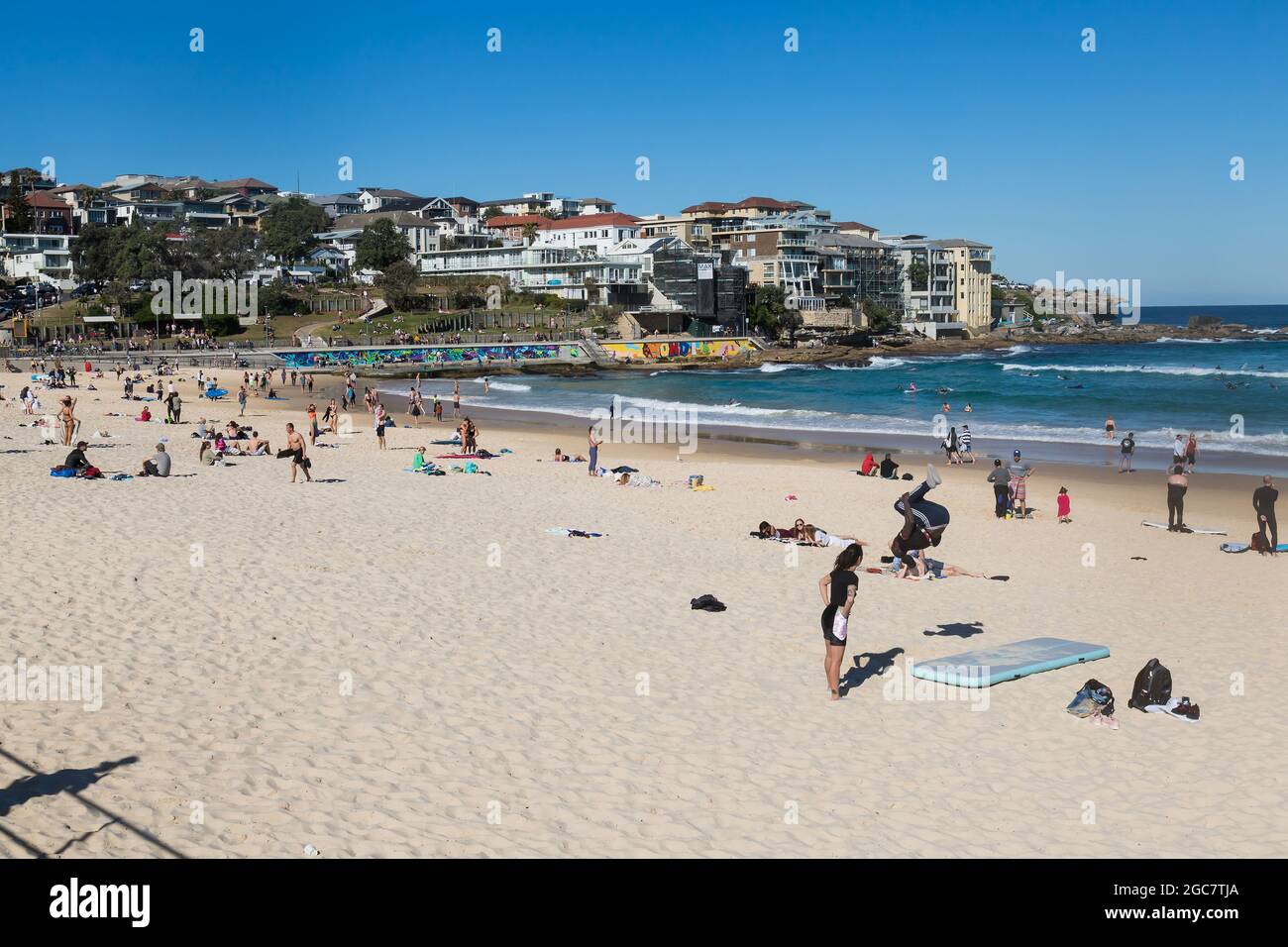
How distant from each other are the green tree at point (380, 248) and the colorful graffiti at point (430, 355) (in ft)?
77.8

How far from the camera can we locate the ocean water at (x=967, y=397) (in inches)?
1591

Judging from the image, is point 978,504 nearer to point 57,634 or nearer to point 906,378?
point 57,634

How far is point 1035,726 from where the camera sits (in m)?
9.16

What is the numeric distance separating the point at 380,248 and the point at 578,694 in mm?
96240

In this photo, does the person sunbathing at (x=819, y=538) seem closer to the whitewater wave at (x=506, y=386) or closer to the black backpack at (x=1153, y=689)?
the black backpack at (x=1153, y=689)

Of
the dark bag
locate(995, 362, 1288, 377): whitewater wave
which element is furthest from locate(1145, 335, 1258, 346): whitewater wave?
the dark bag

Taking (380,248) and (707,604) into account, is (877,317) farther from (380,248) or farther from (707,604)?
(707,604)

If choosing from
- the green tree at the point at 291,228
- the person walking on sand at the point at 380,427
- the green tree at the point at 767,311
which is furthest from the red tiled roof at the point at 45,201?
the person walking on sand at the point at 380,427

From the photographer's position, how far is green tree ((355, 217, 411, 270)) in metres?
100

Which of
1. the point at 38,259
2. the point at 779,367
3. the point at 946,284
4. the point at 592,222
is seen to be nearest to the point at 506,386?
the point at 779,367

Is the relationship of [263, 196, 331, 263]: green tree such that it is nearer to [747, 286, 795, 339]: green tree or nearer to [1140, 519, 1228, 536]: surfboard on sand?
[747, 286, 795, 339]: green tree

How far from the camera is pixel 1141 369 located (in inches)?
3179
